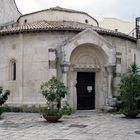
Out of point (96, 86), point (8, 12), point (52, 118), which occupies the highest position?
point (8, 12)

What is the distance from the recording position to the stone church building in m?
22.4

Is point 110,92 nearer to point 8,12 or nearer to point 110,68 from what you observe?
point 110,68

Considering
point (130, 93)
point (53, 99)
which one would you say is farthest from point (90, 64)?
point (53, 99)

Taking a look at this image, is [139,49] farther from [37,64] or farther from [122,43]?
[37,64]

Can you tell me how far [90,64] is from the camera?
929 inches

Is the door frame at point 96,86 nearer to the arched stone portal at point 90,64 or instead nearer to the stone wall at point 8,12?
the arched stone portal at point 90,64

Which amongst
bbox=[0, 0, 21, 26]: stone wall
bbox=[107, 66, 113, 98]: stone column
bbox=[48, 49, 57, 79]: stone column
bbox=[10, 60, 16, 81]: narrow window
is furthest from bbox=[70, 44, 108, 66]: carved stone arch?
bbox=[0, 0, 21, 26]: stone wall

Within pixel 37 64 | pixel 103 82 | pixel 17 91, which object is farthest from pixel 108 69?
pixel 17 91

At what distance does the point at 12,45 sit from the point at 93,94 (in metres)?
6.66

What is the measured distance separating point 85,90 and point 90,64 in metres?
1.87

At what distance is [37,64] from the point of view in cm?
2272

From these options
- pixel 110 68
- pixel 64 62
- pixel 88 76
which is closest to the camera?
pixel 64 62

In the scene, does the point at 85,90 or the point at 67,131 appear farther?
the point at 85,90

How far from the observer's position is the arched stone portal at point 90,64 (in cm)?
2241
